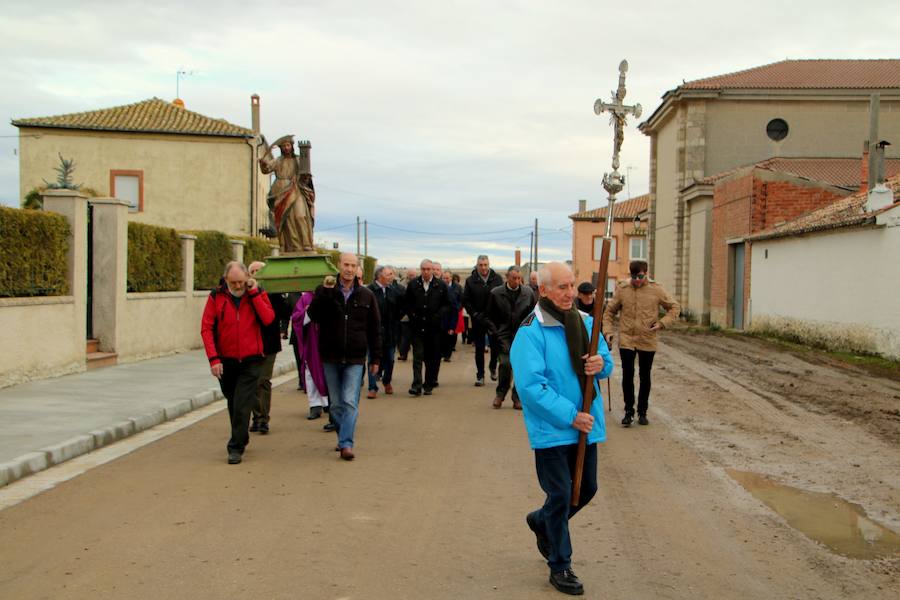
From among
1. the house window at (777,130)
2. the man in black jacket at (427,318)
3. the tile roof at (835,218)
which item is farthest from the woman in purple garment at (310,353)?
the house window at (777,130)

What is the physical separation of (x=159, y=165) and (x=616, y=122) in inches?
1500

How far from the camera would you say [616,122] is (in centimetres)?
551

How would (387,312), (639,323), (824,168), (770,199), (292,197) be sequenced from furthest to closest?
(824,168)
(770,199)
(292,197)
(387,312)
(639,323)

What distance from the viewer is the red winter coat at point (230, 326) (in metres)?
8.38

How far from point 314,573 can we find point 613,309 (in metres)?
6.44

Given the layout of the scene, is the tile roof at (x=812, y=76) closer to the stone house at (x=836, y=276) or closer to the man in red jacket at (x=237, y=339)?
the stone house at (x=836, y=276)

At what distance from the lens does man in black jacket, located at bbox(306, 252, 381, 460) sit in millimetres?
8594

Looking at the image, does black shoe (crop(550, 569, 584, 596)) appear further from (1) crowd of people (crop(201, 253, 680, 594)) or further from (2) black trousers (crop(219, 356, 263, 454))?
(2) black trousers (crop(219, 356, 263, 454))

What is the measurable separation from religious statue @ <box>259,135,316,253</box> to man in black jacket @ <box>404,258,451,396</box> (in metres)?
5.56

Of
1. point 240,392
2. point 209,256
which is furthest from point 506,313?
point 209,256

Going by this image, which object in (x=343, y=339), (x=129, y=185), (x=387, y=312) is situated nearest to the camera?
(x=343, y=339)

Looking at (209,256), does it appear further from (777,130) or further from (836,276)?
(777,130)

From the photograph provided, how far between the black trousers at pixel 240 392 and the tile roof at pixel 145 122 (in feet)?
109

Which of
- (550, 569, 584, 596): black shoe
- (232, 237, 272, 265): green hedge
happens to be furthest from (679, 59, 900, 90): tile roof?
(550, 569, 584, 596): black shoe
